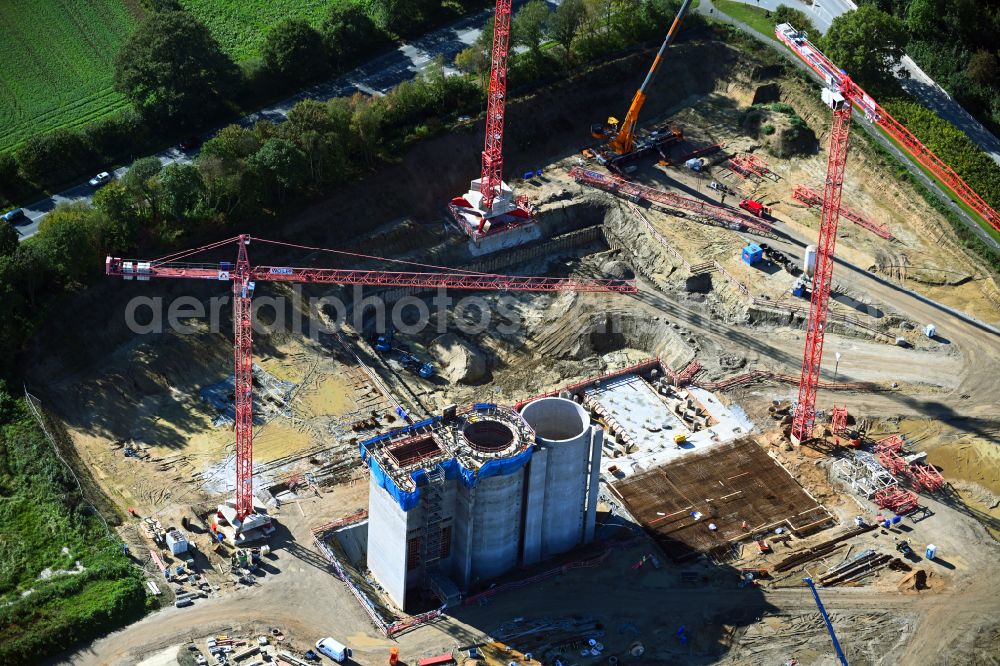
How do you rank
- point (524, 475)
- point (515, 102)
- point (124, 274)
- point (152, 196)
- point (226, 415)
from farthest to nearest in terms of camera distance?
point (515, 102) → point (152, 196) → point (226, 415) → point (124, 274) → point (524, 475)

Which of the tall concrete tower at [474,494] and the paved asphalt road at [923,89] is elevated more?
the paved asphalt road at [923,89]

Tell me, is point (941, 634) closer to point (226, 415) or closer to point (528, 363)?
point (528, 363)

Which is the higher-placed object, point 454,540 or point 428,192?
point 428,192

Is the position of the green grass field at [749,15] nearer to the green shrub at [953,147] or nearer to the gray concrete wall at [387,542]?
the green shrub at [953,147]

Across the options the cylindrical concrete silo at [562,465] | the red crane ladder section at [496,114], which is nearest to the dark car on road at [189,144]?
the red crane ladder section at [496,114]

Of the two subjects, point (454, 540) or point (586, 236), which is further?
point (586, 236)

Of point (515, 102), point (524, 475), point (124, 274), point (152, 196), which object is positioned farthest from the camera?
point (515, 102)

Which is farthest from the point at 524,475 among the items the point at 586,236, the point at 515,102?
the point at 515,102

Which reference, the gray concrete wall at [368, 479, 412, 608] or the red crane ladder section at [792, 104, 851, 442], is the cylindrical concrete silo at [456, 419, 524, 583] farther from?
the red crane ladder section at [792, 104, 851, 442]
